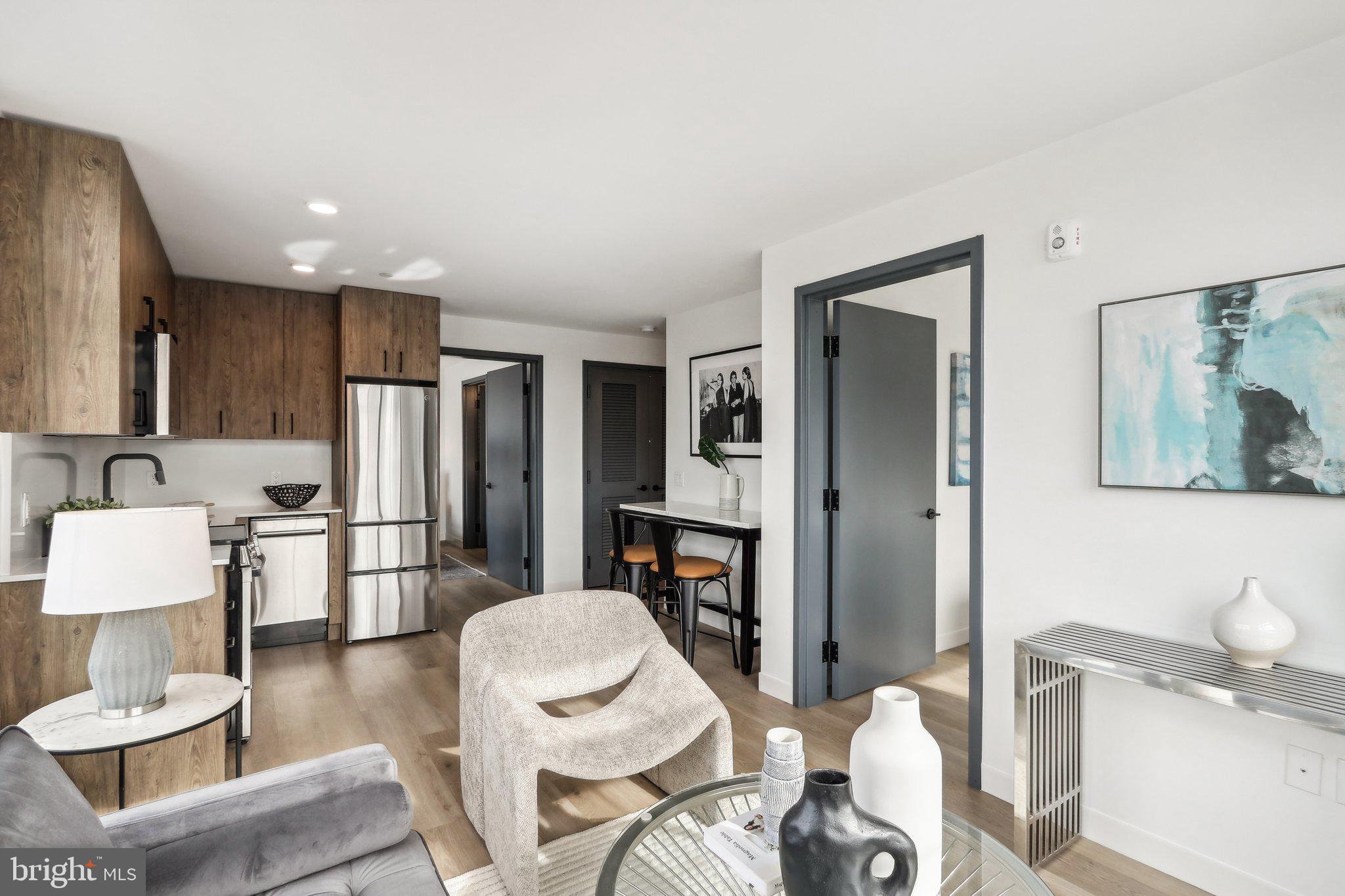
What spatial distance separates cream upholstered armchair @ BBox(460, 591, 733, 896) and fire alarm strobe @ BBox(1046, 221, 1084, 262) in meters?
1.90

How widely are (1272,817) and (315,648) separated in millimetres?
4762

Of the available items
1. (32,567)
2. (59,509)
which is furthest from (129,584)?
(59,509)

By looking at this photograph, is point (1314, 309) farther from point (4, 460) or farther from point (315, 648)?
point (315, 648)

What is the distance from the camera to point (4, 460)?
7.38 feet

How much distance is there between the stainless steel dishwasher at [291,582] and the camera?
14.1 ft

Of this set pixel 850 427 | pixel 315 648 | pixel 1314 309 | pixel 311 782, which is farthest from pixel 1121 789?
pixel 315 648

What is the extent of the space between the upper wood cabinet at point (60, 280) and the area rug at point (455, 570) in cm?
431

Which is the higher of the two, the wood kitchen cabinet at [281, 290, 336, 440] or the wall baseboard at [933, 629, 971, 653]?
the wood kitchen cabinet at [281, 290, 336, 440]

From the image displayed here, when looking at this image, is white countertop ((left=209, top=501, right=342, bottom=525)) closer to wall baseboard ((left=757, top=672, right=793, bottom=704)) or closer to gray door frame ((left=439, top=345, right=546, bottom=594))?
gray door frame ((left=439, top=345, right=546, bottom=594))

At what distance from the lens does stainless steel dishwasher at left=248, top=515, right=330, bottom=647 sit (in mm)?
4285

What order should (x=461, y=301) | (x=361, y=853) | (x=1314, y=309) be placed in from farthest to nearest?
(x=461, y=301)
(x=1314, y=309)
(x=361, y=853)

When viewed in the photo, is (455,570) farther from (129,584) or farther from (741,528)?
(129,584)

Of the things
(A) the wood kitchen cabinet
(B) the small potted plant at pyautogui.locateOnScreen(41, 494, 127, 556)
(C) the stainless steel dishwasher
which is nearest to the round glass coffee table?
(B) the small potted plant at pyautogui.locateOnScreen(41, 494, 127, 556)

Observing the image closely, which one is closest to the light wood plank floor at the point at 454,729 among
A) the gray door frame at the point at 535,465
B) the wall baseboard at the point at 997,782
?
the wall baseboard at the point at 997,782
